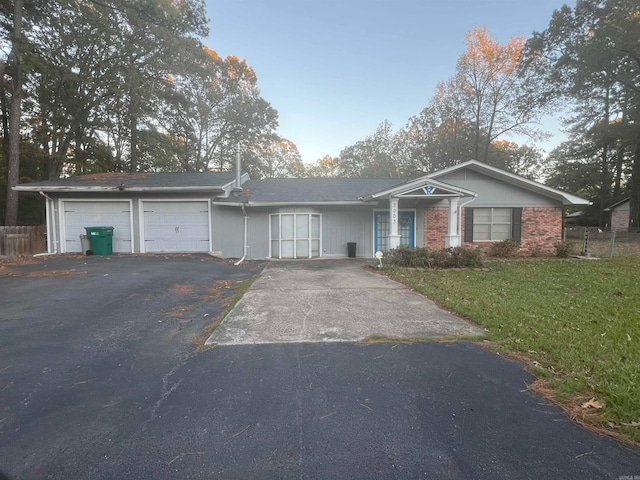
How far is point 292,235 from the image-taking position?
12367 millimetres

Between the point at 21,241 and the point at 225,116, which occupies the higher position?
the point at 225,116

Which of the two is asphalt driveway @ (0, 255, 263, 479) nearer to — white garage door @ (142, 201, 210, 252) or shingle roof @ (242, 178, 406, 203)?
white garage door @ (142, 201, 210, 252)

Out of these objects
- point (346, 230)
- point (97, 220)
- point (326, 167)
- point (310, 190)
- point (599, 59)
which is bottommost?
point (346, 230)

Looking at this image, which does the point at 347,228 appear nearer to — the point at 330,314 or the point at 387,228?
the point at 387,228

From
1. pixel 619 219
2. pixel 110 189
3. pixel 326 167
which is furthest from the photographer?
pixel 326 167

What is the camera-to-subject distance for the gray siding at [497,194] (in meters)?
12.5

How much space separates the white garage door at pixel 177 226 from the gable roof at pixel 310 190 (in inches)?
86.0

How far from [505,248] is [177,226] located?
12.7 metres

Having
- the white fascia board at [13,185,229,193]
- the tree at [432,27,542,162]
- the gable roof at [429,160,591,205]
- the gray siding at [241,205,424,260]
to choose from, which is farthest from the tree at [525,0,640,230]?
the white fascia board at [13,185,229,193]

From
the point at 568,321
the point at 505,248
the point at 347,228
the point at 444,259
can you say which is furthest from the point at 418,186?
the point at 568,321

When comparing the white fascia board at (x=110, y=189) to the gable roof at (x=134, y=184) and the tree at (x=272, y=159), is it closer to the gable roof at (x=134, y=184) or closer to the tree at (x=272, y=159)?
the gable roof at (x=134, y=184)

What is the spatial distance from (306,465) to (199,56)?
757 inches

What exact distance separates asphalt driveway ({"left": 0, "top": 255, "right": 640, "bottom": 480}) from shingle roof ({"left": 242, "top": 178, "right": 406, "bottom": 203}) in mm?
8303

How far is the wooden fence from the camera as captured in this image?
1170 cm
